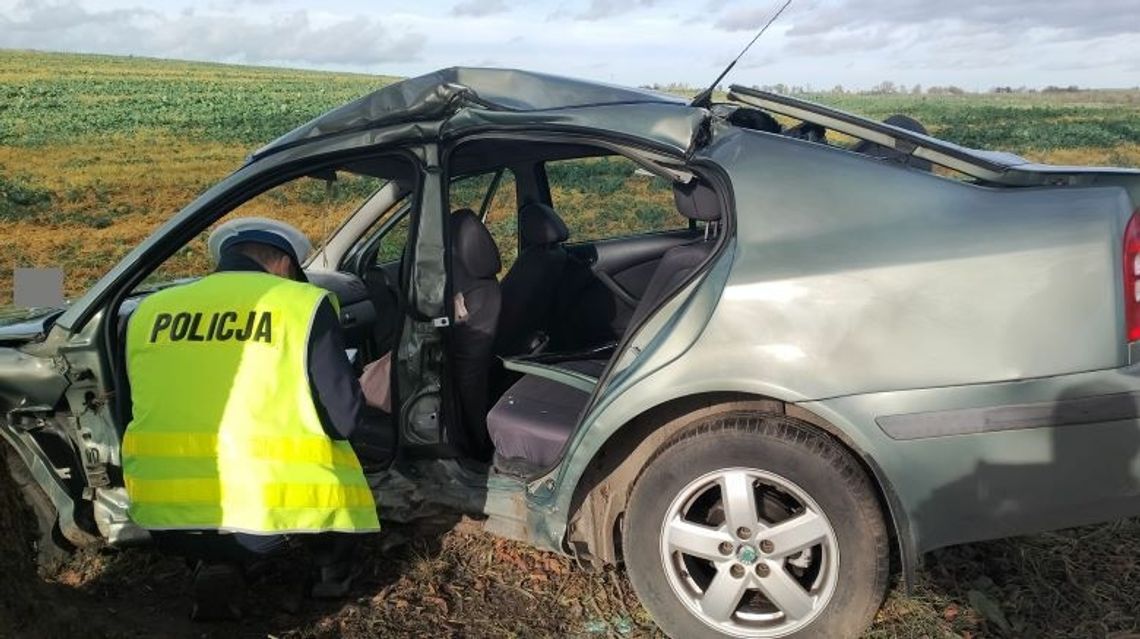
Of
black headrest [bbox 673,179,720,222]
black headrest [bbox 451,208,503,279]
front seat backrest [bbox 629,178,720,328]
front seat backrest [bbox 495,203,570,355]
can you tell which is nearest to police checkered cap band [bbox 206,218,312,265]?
black headrest [bbox 451,208,503,279]

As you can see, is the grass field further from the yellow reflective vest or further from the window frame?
the window frame

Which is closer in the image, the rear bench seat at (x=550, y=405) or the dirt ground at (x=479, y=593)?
the dirt ground at (x=479, y=593)

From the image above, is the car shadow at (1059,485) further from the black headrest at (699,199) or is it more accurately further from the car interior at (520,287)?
the black headrest at (699,199)

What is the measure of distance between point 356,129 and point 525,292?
113 centimetres

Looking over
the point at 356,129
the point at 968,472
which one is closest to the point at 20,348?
the point at 356,129

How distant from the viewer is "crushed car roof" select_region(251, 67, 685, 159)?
3113 millimetres

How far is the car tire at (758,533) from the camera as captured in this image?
2.71 metres

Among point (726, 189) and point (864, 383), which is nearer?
point (864, 383)

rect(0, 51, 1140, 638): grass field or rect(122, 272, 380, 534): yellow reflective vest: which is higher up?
rect(122, 272, 380, 534): yellow reflective vest

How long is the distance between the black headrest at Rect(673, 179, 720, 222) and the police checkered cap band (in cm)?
139

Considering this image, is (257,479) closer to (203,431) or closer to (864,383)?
(203,431)

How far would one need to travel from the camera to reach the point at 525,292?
405 centimetres

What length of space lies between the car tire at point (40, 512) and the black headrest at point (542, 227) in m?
→ 2.13

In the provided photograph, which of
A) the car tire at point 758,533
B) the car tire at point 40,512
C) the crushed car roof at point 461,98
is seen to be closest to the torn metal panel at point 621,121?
the crushed car roof at point 461,98
